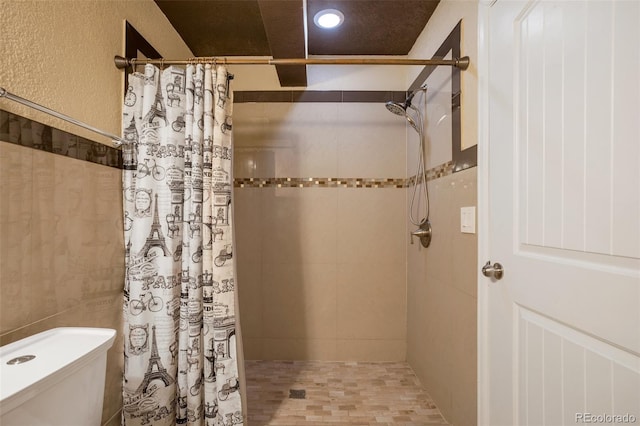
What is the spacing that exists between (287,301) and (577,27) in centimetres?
206

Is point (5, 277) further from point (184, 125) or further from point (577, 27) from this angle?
point (577, 27)

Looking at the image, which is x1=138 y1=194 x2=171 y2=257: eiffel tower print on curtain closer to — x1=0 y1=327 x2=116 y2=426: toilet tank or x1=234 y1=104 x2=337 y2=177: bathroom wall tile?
x1=0 y1=327 x2=116 y2=426: toilet tank

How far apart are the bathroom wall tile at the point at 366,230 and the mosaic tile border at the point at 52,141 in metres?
1.45

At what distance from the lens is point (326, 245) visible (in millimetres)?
2125

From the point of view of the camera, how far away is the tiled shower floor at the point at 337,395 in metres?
1.50

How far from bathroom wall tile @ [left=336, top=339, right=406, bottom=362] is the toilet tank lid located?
1.61m

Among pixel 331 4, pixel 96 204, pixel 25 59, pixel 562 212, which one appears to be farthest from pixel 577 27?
pixel 96 204

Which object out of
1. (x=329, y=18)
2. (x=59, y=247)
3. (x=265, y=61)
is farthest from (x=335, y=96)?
(x=59, y=247)

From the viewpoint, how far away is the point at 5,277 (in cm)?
84

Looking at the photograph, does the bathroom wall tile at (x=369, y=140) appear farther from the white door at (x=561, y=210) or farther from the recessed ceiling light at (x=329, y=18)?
the white door at (x=561, y=210)

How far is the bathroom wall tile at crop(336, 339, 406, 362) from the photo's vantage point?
211 cm

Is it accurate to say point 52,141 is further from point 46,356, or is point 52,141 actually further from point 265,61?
point 265,61

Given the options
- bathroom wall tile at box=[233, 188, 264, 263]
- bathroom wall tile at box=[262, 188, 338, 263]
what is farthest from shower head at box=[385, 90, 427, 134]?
bathroom wall tile at box=[233, 188, 264, 263]

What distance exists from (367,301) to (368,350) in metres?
0.38
